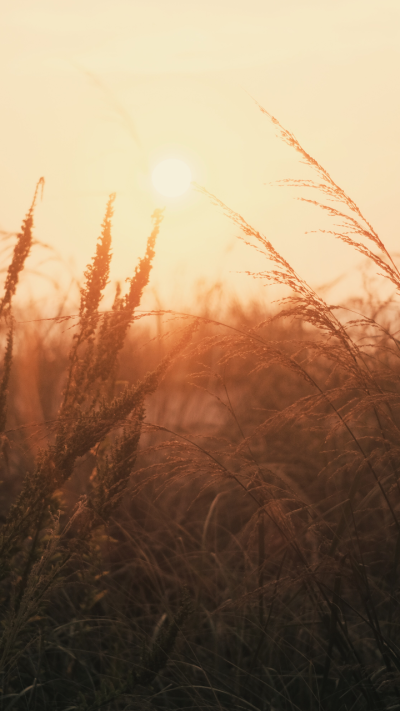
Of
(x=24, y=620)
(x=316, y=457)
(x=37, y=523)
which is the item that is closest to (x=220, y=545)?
(x=316, y=457)

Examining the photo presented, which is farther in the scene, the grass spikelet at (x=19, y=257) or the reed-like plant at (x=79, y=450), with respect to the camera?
the grass spikelet at (x=19, y=257)

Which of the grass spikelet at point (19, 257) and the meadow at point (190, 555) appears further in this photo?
the grass spikelet at point (19, 257)

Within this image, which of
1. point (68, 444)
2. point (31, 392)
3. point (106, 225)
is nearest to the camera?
point (68, 444)

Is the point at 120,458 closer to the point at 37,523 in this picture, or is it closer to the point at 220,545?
the point at 37,523

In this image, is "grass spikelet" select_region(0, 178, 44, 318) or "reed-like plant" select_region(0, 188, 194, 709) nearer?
"reed-like plant" select_region(0, 188, 194, 709)

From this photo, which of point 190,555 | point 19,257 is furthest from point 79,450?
point 190,555

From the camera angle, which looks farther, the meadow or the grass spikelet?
the grass spikelet

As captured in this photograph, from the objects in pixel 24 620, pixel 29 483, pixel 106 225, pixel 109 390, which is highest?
pixel 106 225

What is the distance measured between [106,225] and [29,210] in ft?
0.83

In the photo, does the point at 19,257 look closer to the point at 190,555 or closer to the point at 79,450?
the point at 79,450

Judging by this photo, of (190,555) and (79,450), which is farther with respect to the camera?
(190,555)

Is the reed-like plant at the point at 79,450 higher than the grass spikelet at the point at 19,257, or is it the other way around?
the grass spikelet at the point at 19,257

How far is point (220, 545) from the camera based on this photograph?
296 cm

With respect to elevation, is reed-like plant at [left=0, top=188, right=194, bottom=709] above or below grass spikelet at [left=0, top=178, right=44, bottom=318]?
below
